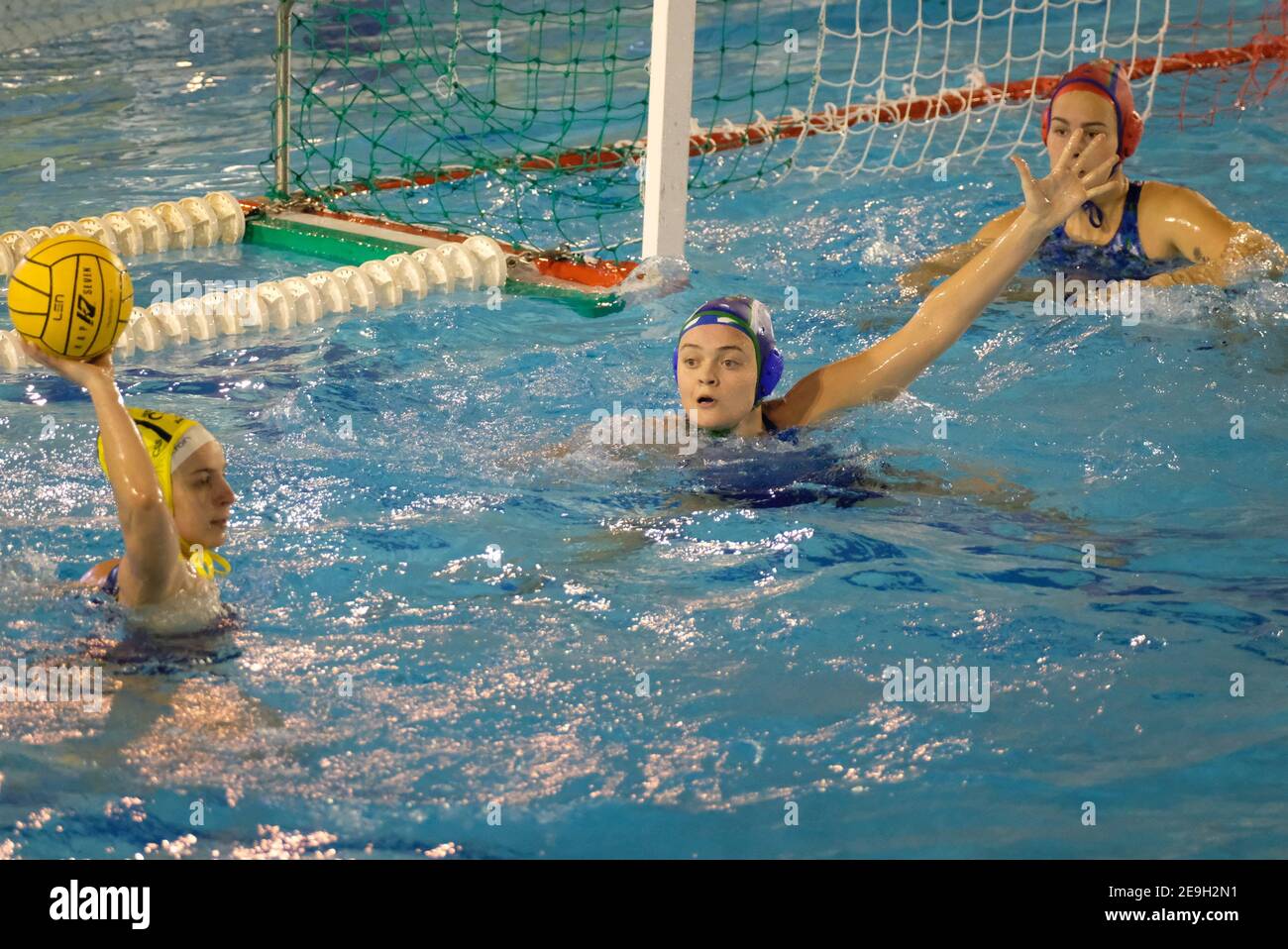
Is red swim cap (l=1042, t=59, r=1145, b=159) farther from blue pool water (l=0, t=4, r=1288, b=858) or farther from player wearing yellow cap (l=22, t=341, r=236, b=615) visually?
player wearing yellow cap (l=22, t=341, r=236, b=615)

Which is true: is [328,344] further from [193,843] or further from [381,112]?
[381,112]

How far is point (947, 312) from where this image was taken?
140 inches

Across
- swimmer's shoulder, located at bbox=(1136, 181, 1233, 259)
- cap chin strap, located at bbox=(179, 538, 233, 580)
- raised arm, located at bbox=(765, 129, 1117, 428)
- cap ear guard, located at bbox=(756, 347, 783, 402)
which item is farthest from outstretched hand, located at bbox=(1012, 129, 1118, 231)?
swimmer's shoulder, located at bbox=(1136, 181, 1233, 259)

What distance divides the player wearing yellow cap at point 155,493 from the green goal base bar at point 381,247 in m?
2.68

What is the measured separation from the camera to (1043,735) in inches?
112

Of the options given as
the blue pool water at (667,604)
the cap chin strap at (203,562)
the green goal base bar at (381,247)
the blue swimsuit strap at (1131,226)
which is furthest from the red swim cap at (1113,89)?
the cap chin strap at (203,562)

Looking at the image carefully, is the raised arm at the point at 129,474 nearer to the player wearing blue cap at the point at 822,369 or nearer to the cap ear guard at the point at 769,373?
the player wearing blue cap at the point at 822,369

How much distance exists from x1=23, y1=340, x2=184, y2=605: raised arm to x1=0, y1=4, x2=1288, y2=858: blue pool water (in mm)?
376

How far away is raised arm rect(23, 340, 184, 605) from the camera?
8.27 ft

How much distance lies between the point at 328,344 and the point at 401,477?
1407mm

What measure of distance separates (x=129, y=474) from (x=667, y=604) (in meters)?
1.26

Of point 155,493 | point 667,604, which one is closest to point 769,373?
point 667,604

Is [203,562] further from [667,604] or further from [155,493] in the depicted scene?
[667,604]

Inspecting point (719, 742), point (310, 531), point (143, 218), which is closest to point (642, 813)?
point (719, 742)
